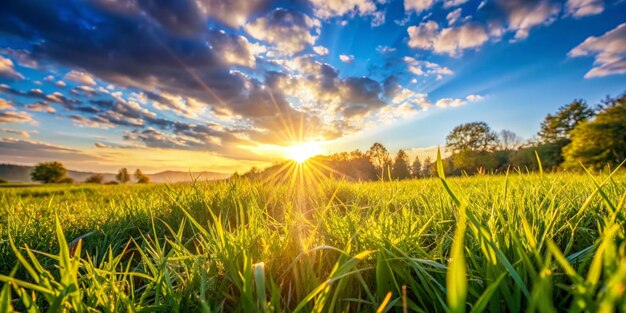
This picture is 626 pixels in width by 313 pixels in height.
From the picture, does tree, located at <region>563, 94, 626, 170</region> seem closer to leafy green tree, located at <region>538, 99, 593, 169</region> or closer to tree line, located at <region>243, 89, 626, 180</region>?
tree line, located at <region>243, 89, 626, 180</region>

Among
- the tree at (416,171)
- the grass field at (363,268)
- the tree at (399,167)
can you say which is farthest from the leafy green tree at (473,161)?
the grass field at (363,268)

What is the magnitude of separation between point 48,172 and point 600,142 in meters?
61.0

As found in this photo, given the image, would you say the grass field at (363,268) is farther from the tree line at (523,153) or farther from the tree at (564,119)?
the tree at (564,119)

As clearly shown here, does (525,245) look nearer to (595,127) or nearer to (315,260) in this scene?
(315,260)

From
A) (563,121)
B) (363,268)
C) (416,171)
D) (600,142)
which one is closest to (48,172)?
(416,171)

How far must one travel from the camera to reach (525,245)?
1.20 m

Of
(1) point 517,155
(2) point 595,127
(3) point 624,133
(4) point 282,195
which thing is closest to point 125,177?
(4) point 282,195

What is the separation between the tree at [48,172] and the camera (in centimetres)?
3794

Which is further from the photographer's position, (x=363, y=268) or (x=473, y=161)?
(x=473, y=161)

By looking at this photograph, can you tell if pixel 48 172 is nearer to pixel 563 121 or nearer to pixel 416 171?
pixel 416 171

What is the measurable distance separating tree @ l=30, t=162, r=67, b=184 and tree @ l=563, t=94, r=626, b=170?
5730 centimetres

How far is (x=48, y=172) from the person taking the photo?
125 feet

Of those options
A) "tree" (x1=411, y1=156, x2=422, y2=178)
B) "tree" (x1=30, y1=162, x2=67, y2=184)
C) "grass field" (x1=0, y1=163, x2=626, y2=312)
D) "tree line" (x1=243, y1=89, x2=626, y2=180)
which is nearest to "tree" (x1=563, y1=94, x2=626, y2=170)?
"tree line" (x1=243, y1=89, x2=626, y2=180)

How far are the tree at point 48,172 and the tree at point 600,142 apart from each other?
5730 centimetres
